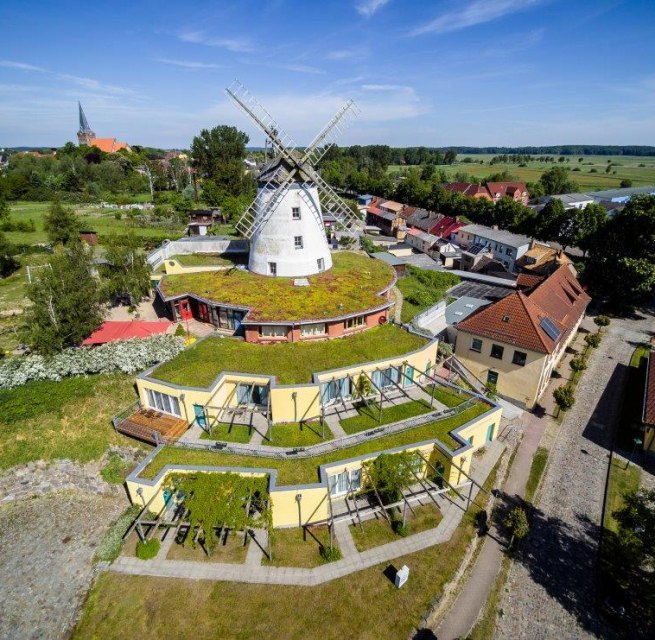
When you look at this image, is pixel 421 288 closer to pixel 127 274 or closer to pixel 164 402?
pixel 164 402

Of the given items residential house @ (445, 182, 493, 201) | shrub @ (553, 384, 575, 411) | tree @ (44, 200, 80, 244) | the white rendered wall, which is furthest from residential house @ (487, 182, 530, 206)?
tree @ (44, 200, 80, 244)

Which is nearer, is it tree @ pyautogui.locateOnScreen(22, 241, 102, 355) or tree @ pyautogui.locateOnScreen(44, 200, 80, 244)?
tree @ pyautogui.locateOnScreen(22, 241, 102, 355)

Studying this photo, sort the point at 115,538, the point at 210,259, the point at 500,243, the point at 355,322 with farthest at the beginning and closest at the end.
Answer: the point at 500,243, the point at 210,259, the point at 355,322, the point at 115,538

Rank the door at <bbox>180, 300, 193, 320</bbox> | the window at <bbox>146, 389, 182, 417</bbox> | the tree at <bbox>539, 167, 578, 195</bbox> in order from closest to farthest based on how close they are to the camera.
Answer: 1. the window at <bbox>146, 389, 182, 417</bbox>
2. the door at <bbox>180, 300, 193, 320</bbox>
3. the tree at <bbox>539, 167, 578, 195</bbox>

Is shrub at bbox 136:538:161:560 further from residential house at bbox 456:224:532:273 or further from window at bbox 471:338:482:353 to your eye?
residential house at bbox 456:224:532:273

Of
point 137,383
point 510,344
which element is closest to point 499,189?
point 510,344

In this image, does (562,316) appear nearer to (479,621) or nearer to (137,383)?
(479,621)

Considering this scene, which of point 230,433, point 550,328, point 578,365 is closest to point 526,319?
Result: point 550,328
